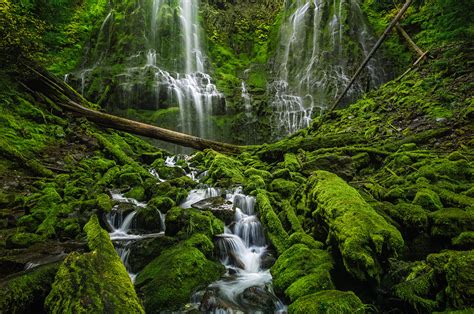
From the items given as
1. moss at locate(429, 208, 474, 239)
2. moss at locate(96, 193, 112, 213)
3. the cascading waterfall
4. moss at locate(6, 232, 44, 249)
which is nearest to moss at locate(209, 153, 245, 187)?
moss at locate(96, 193, 112, 213)

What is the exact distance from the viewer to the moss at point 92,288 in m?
2.81

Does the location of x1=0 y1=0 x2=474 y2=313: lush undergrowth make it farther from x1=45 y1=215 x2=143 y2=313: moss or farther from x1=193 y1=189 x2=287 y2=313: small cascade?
x1=193 y1=189 x2=287 y2=313: small cascade

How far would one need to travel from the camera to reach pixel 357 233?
3.65m

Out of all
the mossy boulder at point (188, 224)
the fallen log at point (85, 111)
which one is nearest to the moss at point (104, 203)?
the mossy boulder at point (188, 224)

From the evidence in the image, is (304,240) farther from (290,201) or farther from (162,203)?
(162,203)

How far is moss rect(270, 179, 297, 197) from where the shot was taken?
7.31m

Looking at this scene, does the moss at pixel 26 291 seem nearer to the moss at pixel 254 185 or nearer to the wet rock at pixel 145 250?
the wet rock at pixel 145 250

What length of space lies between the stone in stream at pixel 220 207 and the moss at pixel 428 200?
3740 millimetres

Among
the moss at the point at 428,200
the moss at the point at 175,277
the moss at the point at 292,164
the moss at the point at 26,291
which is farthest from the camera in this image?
the moss at the point at 292,164

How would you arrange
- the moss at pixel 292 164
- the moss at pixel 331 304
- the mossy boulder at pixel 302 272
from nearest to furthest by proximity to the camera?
the moss at pixel 331 304 → the mossy boulder at pixel 302 272 → the moss at pixel 292 164

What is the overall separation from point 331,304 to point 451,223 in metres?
2.13

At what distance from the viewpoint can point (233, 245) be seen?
5.89 meters

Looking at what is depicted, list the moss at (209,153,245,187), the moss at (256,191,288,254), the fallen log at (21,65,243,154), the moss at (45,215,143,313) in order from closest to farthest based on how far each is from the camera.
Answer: the moss at (45,215,143,313), the moss at (256,191,288,254), the moss at (209,153,245,187), the fallen log at (21,65,243,154)

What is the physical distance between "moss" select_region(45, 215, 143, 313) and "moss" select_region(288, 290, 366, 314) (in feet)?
5.88
